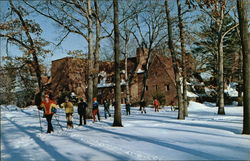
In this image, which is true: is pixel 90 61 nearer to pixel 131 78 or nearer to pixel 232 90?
pixel 131 78

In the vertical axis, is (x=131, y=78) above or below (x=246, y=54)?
above

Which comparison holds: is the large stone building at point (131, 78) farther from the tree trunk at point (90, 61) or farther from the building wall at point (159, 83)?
the tree trunk at point (90, 61)

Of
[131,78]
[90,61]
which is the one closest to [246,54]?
[90,61]

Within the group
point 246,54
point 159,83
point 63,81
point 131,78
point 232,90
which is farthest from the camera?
point 63,81

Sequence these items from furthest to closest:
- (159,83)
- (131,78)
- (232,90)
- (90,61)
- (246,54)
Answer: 1. (232,90)
2. (159,83)
3. (131,78)
4. (90,61)
5. (246,54)

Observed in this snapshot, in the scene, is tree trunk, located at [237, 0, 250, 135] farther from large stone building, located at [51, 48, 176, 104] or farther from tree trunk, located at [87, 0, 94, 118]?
large stone building, located at [51, 48, 176, 104]

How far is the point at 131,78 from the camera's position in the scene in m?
36.8

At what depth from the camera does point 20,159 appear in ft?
21.6

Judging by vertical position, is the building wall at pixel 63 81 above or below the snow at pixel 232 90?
above

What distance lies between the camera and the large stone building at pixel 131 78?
131 ft

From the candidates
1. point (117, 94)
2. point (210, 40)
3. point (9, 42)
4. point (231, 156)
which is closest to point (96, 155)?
point (231, 156)

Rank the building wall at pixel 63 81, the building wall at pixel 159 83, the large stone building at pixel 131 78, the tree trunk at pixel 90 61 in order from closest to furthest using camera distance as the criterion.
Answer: the tree trunk at pixel 90 61
the large stone building at pixel 131 78
the building wall at pixel 159 83
the building wall at pixel 63 81

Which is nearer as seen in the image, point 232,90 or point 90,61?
point 90,61

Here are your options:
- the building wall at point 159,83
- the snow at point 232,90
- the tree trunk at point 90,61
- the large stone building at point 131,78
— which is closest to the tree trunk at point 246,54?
the tree trunk at point 90,61
